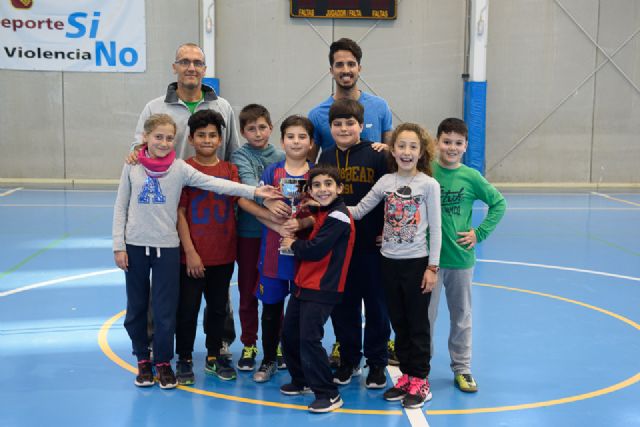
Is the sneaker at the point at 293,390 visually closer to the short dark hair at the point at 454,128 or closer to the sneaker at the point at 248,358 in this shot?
the sneaker at the point at 248,358

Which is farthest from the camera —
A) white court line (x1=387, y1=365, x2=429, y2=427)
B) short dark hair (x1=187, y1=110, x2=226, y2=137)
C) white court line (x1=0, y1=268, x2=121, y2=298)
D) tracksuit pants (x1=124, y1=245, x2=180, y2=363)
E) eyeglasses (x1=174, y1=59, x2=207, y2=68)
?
white court line (x1=0, y1=268, x2=121, y2=298)

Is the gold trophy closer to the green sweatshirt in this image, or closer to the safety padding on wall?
the green sweatshirt

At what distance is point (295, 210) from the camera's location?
4000mm

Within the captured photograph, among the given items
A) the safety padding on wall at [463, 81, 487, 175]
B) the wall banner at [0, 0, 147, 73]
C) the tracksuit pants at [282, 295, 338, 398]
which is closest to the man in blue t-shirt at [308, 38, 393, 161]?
the tracksuit pants at [282, 295, 338, 398]

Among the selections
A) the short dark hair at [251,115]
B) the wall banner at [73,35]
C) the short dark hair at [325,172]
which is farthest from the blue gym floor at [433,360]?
the wall banner at [73,35]

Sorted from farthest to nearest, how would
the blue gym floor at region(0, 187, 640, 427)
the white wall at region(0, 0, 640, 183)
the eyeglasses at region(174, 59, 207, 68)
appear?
the white wall at region(0, 0, 640, 183), the eyeglasses at region(174, 59, 207, 68), the blue gym floor at region(0, 187, 640, 427)

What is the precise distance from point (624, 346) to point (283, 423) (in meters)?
2.58

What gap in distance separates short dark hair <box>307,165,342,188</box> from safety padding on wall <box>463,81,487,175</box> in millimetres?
10011

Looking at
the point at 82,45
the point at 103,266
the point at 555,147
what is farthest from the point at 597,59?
the point at 103,266

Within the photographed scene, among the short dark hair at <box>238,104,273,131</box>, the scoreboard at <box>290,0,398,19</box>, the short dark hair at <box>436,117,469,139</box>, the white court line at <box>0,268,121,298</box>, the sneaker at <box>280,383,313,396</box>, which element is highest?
the scoreboard at <box>290,0,398,19</box>

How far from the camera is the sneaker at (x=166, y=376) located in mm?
4105

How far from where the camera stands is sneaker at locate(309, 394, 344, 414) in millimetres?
3773

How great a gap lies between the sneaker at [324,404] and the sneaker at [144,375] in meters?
1.00

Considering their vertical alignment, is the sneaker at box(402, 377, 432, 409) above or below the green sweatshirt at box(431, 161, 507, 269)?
below
